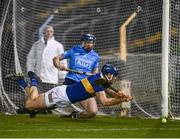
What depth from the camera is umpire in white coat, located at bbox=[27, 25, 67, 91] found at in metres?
14.7

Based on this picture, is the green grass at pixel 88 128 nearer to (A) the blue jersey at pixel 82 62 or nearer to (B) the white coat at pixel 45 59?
(A) the blue jersey at pixel 82 62

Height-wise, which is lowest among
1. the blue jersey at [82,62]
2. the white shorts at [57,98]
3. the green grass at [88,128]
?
the green grass at [88,128]

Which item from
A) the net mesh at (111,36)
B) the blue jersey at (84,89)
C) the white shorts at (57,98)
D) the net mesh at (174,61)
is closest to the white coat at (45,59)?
the net mesh at (111,36)

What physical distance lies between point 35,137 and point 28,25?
241 inches

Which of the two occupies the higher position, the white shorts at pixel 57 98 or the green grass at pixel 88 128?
the white shorts at pixel 57 98

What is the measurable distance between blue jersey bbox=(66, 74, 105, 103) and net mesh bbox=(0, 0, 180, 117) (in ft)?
6.61

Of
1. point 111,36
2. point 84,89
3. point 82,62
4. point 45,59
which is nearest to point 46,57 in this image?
point 45,59

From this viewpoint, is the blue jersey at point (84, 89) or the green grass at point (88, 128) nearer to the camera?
the green grass at point (88, 128)

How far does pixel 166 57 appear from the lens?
512 inches

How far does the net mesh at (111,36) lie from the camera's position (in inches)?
546

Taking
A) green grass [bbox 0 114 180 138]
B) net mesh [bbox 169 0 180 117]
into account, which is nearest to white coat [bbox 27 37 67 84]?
green grass [bbox 0 114 180 138]

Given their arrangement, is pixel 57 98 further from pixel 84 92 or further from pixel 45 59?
pixel 45 59

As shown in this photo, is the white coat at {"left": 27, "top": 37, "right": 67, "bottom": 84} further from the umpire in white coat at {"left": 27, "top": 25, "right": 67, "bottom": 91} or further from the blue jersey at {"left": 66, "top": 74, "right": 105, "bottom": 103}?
the blue jersey at {"left": 66, "top": 74, "right": 105, "bottom": 103}

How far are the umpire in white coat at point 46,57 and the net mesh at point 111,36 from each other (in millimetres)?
279
